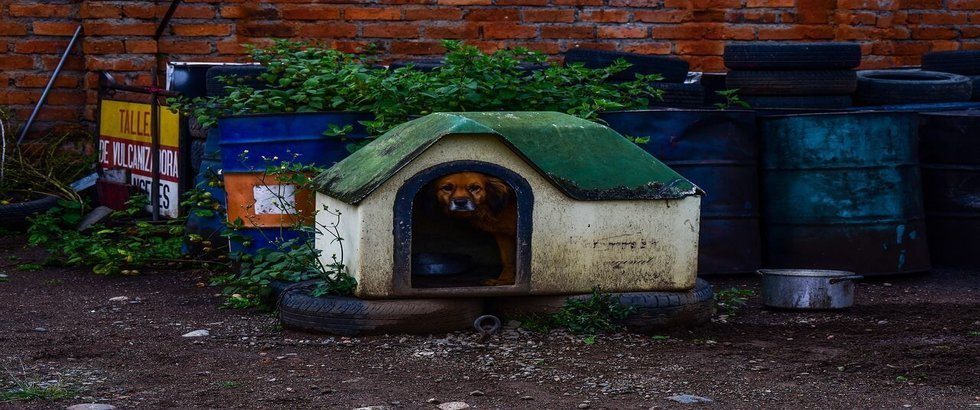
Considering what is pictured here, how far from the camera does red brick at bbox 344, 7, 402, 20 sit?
8961 mm

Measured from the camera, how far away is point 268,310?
5664 millimetres

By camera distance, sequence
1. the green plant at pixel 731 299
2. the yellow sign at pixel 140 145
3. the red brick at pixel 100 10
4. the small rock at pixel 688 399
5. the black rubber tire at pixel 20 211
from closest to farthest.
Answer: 1. the small rock at pixel 688 399
2. the green plant at pixel 731 299
3. the yellow sign at pixel 140 145
4. the black rubber tire at pixel 20 211
5. the red brick at pixel 100 10

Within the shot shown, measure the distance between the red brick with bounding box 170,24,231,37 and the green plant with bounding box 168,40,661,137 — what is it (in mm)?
2060

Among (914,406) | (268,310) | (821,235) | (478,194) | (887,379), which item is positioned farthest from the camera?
(821,235)

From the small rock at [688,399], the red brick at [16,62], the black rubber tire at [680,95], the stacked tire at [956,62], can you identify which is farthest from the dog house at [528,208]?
the stacked tire at [956,62]

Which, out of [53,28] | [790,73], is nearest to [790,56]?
[790,73]

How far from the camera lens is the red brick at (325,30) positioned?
29.2ft

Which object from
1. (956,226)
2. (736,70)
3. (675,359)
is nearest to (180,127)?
(736,70)

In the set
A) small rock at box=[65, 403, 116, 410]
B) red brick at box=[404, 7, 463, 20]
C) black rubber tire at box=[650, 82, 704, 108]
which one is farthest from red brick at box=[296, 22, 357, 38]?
small rock at box=[65, 403, 116, 410]

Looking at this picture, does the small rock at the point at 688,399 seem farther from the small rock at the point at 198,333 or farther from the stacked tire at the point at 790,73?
the stacked tire at the point at 790,73

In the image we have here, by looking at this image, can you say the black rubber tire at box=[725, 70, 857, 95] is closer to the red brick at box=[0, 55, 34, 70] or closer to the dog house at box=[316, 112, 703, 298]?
the dog house at box=[316, 112, 703, 298]

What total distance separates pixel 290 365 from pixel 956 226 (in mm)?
4038

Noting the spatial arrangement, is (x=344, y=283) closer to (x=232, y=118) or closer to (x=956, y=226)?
(x=232, y=118)

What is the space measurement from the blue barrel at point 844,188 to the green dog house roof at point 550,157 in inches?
62.2
